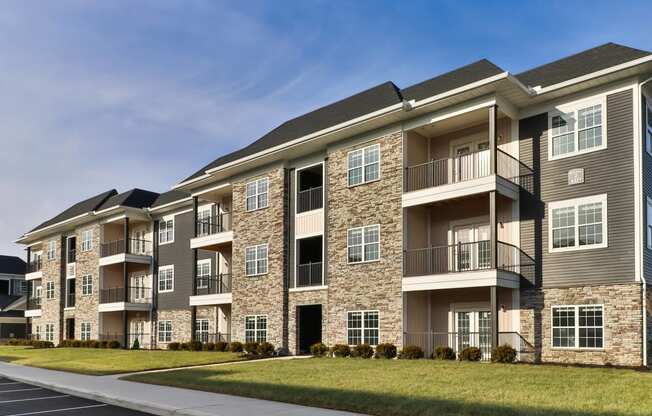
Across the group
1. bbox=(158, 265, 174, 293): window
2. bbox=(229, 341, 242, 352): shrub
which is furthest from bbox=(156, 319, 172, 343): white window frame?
bbox=(229, 341, 242, 352): shrub

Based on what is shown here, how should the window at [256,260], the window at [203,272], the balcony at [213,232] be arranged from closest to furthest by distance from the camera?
the window at [256,260] → the balcony at [213,232] → the window at [203,272]

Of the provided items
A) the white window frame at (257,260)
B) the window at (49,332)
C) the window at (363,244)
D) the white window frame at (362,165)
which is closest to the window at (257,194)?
the white window frame at (257,260)

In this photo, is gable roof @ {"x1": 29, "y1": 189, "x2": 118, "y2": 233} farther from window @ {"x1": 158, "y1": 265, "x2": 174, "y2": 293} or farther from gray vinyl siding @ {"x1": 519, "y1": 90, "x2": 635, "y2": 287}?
gray vinyl siding @ {"x1": 519, "y1": 90, "x2": 635, "y2": 287}

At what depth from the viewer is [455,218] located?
2420cm

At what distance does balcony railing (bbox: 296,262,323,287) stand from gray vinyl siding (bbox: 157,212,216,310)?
33.6ft

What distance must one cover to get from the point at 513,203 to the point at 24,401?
16.2 m

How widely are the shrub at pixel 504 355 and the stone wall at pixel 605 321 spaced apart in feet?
3.71

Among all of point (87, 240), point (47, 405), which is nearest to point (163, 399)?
point (47, 405)

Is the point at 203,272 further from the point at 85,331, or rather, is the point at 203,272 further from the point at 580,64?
the point at 580,64

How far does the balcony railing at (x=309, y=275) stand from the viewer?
2813cm

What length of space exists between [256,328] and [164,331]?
485 inches

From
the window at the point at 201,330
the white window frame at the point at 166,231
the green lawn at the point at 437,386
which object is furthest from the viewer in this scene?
the white window frame at the point at 166,231

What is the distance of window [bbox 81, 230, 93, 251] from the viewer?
46.4 meters

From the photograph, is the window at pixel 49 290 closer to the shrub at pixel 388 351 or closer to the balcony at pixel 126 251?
the balcony at pixel 126 251
